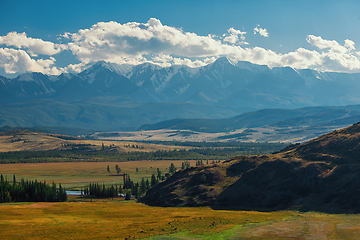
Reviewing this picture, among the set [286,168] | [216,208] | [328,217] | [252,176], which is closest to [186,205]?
[216,208]

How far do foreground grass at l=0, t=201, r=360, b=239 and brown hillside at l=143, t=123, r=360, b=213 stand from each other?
10.7 meters

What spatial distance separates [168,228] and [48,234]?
1220 inches

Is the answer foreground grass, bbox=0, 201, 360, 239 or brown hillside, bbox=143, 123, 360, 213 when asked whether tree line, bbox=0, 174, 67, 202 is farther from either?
brown hillside, bbox=143, 123, 360, 213

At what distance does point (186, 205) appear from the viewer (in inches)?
5600

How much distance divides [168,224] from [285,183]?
2287 inches

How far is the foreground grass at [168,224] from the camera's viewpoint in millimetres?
88438

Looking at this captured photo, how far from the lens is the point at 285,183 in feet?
460

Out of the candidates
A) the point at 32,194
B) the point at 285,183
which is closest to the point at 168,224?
the point at 285,183

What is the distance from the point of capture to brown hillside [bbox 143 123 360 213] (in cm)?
12492

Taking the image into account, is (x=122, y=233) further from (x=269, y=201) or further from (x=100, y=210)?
(x=269, y=201)

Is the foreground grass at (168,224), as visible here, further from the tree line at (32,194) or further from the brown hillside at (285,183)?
the tree line at (32,194)

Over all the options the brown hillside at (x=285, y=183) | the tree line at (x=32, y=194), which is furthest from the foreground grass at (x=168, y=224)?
the tree line at (x=32, y=194)

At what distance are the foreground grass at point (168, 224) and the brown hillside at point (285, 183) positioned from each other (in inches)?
421

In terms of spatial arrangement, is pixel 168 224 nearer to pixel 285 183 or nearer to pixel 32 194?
pixel 285 183
